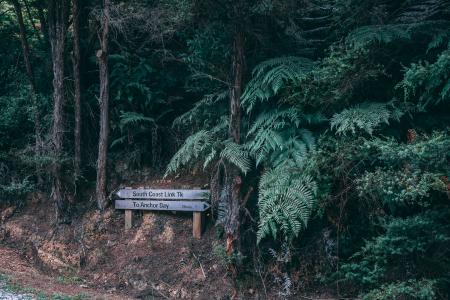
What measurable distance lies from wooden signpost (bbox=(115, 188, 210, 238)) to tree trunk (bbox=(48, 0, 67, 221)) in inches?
57.4

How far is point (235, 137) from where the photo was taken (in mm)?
9938

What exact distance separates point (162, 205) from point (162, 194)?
0.22 metres

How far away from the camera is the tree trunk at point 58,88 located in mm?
12219

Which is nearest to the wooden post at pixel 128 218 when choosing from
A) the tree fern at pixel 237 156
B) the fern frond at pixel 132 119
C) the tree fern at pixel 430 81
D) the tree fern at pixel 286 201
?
the fern frond at pixel 132 119

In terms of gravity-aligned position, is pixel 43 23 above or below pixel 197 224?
above

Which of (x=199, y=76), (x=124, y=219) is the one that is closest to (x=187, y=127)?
(x=199, y=76)

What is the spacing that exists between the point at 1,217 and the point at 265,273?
6.95 meters

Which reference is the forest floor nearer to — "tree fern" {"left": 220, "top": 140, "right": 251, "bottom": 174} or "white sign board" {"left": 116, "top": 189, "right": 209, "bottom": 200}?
"white sign board" {"left": 116, "top": 189, "right": 209, "bottom": 200}

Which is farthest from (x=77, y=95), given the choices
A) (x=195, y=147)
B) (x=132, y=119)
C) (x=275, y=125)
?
(x=275, y=125)

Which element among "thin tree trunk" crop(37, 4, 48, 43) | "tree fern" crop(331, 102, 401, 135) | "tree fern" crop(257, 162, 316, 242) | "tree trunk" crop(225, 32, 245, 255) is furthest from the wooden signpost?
"thin tree trunk" crop(37, 4, 48, 43)

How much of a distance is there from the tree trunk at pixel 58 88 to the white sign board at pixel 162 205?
1.49 meters

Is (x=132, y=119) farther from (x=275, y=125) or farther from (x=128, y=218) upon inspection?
(x=275, y=125)

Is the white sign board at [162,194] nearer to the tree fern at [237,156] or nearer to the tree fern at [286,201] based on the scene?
the tree fern at [237,156]

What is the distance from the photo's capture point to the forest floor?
32.7ft
